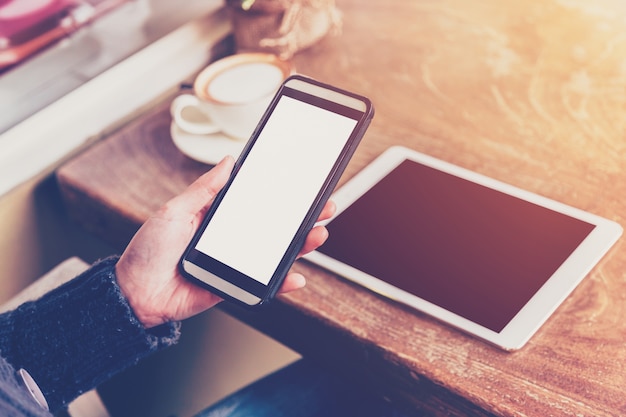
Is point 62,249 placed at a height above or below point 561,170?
below

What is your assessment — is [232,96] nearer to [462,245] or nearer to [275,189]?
[275,189]

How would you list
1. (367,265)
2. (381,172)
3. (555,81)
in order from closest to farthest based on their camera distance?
(367,265) < (381,172) < (555,81)

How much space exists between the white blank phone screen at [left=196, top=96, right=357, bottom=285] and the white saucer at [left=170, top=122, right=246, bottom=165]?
14 cm

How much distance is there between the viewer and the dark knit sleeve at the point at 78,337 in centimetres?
62

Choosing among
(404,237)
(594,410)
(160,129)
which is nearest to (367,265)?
(404,237)

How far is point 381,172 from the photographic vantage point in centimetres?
75

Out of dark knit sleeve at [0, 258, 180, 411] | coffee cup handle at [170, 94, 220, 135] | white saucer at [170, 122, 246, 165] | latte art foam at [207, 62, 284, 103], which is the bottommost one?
dark knit sleeve at [0, 258, 180, 411]

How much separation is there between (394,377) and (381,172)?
0.25 m

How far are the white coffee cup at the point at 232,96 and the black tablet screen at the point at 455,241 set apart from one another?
0.17 metres

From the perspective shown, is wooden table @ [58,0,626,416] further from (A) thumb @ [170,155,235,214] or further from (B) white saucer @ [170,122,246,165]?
(A) thumb @ [170,155,235,214]

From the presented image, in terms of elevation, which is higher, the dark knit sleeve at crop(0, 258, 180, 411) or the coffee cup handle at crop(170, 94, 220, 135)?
the coffee cup handle at crop(170, 94, 220, 135)

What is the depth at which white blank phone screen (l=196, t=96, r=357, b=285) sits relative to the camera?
604 millimetres

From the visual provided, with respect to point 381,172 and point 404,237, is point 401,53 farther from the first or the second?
point 404,237

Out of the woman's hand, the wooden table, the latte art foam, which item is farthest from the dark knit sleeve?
the latte art foam
